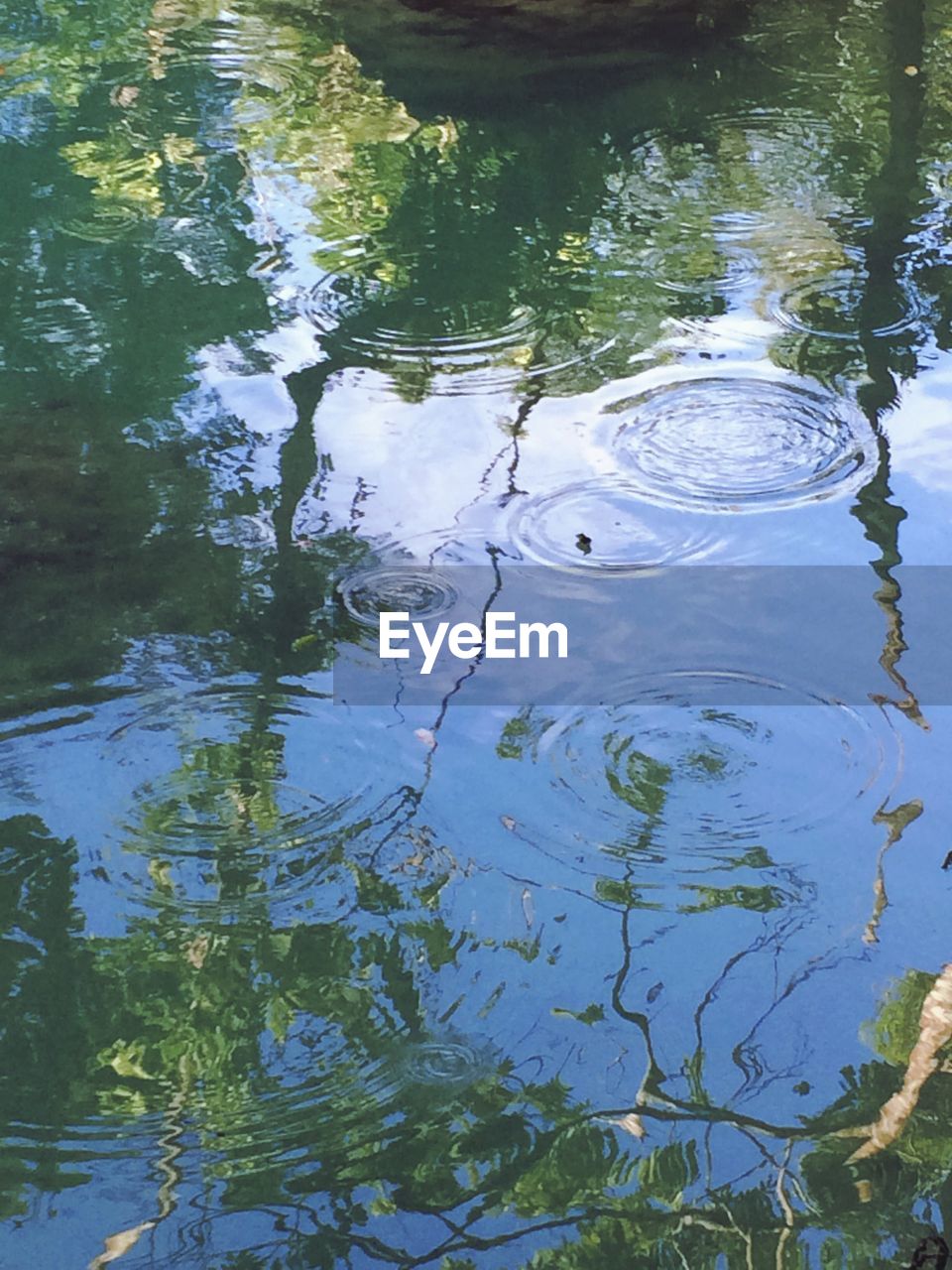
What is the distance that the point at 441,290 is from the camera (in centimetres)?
584

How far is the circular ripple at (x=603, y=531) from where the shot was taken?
4.41 metres

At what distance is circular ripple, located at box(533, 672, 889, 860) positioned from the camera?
11.8 ft

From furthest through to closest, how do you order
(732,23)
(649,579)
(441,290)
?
(732,23), (441,290), (649,579)

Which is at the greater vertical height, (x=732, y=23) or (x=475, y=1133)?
(x=732, y=23)

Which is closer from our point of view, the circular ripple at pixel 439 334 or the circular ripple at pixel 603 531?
the circular ripple at pixel 603 531

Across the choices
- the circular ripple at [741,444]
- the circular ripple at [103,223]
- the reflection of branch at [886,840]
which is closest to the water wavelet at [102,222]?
the circular ripple at [103,223]

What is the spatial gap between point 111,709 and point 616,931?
54.8 inches

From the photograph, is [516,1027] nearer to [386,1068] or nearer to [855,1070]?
[386,1068]

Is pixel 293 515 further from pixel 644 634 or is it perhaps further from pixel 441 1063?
pixel 441 1063

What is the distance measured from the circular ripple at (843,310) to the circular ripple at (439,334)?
0.67 m

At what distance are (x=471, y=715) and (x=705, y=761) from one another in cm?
57

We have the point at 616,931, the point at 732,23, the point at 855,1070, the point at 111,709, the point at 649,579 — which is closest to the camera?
the point at 855,1070

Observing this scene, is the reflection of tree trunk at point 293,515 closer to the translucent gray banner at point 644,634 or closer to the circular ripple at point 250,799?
the translucent gray banner at point 644,634

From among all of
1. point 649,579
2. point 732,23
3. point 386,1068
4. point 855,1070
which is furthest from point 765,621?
point 732,23
